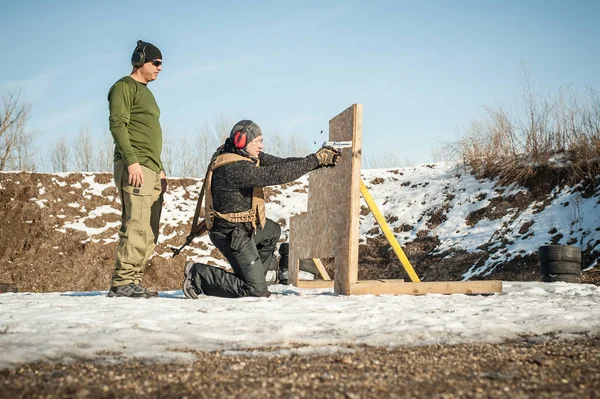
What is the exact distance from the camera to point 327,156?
4461 millimetres

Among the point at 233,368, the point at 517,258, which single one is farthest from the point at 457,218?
the point at 233,368

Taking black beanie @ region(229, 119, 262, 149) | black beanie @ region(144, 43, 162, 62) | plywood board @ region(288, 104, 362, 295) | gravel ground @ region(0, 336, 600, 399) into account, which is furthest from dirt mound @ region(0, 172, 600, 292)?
gravel ground @ region(0, 336, 600, 399)

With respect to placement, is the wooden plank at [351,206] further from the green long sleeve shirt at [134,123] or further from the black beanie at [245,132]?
the green long sleeve shirt at [134,123]

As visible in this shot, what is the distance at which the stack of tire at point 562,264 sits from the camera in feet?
20.1

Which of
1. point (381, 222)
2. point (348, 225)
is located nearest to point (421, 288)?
point (381, 222)

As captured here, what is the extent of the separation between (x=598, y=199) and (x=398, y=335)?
7846 millimetres

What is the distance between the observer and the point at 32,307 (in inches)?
149

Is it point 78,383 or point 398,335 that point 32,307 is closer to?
point 78,383

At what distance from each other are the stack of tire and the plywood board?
8.65 ft

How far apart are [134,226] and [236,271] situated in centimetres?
87

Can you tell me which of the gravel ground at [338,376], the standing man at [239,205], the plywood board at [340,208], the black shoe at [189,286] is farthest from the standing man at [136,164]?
the gravel ground at [338,376]

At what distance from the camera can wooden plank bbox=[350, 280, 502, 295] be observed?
4.70m

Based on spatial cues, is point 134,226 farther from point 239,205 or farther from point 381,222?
point 381,222

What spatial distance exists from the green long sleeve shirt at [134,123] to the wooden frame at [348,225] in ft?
4.86
